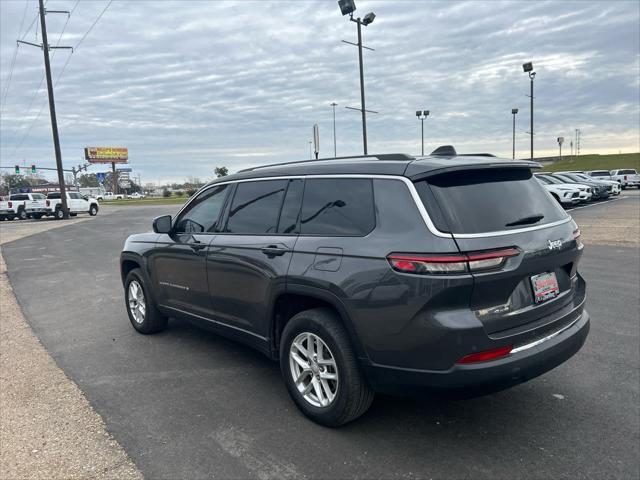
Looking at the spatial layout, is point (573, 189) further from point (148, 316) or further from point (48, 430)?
point (48, 430)

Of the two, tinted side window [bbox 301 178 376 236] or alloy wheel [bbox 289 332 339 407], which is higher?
tinted side window [bbox 301 178 376 236]

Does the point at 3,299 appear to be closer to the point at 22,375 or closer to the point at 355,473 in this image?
the point at 22,375

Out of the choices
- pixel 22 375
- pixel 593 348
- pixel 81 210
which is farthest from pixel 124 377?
pixel 81 210

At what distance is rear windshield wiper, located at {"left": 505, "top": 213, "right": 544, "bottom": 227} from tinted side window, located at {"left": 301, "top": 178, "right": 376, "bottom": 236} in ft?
2.83

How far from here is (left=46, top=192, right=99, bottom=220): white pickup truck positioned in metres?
33.7

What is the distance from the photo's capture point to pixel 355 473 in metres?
2.92

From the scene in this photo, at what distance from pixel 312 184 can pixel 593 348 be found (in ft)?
10.5

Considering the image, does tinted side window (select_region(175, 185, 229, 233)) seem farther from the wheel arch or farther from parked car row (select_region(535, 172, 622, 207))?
parked car row (select_region(535, 172, 622, 207))

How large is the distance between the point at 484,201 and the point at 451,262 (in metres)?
0.59

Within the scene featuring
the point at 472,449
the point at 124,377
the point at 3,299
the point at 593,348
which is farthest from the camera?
the point at 3,299

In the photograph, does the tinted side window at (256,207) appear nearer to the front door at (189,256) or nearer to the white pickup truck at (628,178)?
the front door at (189,256)

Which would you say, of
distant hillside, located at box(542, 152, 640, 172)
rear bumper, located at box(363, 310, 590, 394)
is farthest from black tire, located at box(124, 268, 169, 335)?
distant hillside, located at box(542, 152, 640, 172)

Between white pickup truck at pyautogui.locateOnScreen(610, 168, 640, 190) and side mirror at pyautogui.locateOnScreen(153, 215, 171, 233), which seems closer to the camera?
side mirror at pyautogui.locateOnScreen(153, 215, 171, 233)

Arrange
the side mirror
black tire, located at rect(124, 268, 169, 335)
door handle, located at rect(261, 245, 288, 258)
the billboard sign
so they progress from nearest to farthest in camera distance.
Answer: door handle, located at rect(261, 245, 288, 258)
the side mirror
black tire, located at rect(124, 268, 169, 335)
the billboard sign
